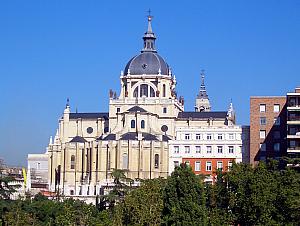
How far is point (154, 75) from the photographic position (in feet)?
500

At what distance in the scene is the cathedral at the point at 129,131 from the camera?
137 metres

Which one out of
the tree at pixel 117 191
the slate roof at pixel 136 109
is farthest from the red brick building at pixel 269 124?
the slate roof at pixel 136 109

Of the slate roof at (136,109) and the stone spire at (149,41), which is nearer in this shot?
the slate roof at (136,109)

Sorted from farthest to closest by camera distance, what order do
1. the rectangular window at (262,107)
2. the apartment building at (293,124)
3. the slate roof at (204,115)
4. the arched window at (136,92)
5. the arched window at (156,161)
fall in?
the arched window at (136,92)
the slate roof at (204,115)
the arched window at (156,161)
the rectangular window at (262,107)
the apartment building at (293,124)

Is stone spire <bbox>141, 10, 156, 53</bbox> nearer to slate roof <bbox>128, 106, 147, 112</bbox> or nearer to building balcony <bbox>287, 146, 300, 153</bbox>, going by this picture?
slate roof <bbox>128, 106, 147, 112</bbox>

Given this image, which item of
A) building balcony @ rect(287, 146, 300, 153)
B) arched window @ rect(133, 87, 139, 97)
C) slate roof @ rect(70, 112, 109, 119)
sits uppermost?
arched window @ rect(133, 87, 139, 97)

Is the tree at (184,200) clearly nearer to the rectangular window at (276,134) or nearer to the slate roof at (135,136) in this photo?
the rectangular window at (276,134)

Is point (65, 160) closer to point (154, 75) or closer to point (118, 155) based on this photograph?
point (118, 155)

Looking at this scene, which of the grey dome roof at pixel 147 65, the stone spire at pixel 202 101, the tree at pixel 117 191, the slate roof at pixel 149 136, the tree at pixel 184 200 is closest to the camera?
the tree at pixel 184 200

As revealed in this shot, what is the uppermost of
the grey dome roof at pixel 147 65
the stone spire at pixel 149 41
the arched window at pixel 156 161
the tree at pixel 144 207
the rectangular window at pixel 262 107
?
the stone spire at pixel 149 41

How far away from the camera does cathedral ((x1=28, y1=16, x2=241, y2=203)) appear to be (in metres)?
137

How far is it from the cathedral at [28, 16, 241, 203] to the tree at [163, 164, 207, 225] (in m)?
51.6

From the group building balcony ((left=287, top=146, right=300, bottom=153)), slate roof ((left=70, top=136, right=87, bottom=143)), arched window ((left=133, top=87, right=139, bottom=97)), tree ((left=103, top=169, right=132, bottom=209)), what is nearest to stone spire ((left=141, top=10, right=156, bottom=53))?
arched window ((left=133, top=87, right=139, bottom=97))

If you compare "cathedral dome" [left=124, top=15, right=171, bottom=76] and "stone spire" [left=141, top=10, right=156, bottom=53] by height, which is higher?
"stone spire" [left=141, top=10, right=156, bottom=53]
